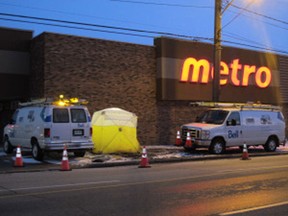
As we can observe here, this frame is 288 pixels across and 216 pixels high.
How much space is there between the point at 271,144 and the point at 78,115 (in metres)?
10.5

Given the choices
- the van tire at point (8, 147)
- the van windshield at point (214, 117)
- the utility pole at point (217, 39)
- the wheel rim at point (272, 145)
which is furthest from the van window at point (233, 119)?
the van tire at point (8, 147)

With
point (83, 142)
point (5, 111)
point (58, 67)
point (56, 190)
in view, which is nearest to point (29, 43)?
point (58, 67)

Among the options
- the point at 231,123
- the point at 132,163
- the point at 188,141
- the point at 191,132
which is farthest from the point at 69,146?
the point at 231,123

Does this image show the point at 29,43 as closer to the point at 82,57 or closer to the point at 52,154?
the point at 82,57

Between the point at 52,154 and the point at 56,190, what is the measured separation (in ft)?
31.0

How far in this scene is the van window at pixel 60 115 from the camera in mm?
17266

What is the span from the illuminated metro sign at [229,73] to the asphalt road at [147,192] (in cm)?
1317

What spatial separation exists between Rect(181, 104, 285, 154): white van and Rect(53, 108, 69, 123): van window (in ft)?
20.1

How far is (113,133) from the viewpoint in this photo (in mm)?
19688

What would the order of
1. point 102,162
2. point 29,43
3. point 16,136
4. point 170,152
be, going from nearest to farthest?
1. point 102,162
2. point 16,136
3. point 170,152
4. point 29,43

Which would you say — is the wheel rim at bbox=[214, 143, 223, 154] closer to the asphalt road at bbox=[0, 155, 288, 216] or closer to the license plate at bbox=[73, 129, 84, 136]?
the asphalt road at bbox=[0, 155, 288, 216]

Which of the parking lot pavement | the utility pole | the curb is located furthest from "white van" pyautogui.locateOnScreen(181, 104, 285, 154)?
the utility pole

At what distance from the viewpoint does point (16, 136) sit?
1908cm

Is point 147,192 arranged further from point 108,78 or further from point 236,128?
point 108,78
